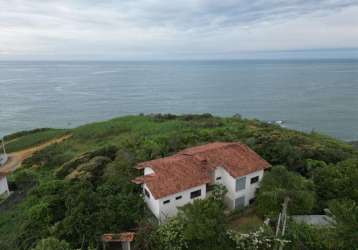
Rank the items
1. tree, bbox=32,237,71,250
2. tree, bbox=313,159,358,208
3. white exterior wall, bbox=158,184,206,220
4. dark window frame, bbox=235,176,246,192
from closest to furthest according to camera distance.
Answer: tree, bbox=32,237,71,250, white exterior wall, bbox=158,184,206,220, tree, bbox=313,159,358,208, dark window frame, bbox=235,176,246,192

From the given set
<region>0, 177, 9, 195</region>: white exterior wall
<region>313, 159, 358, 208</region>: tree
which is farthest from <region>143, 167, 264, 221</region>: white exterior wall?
<region>0, 177, 9, 195</region>: white exterior wall

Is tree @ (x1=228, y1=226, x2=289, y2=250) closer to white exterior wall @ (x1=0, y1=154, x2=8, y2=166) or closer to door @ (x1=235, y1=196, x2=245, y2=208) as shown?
door @ (x1=235, y1=196, x2=245, y2=208)

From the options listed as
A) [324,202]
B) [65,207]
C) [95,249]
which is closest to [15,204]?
[65,207]

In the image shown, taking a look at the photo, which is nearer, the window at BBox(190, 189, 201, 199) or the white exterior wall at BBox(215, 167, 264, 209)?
the window at BBox(190, 189, 201, 199)

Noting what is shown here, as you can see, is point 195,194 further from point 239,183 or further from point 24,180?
point 24,180

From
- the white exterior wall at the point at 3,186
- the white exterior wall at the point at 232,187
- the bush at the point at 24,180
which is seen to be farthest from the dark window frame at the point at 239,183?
the white exterior wall at the point at 3,186

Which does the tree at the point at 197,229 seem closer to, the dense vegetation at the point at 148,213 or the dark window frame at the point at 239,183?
the dense vegetation at the point at 148,213
